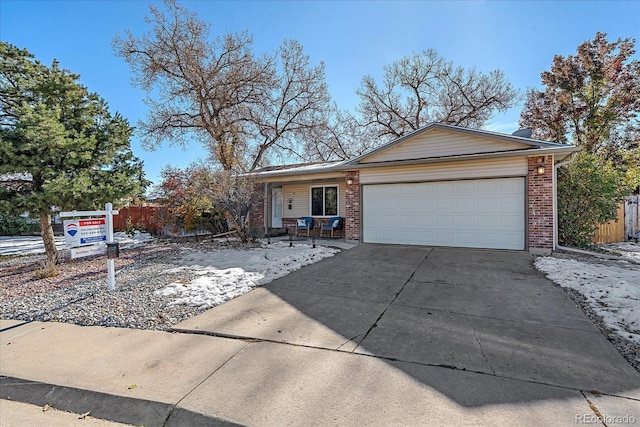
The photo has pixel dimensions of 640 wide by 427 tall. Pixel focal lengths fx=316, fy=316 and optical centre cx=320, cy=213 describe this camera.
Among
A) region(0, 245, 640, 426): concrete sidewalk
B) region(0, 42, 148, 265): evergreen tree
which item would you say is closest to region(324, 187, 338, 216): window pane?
region(0, 42, 148, 265): evergreen tree

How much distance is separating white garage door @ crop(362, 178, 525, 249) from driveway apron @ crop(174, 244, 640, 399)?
2306mm

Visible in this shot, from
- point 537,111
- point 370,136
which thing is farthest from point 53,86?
point 537,111

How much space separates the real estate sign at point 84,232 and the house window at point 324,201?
8.83 metres

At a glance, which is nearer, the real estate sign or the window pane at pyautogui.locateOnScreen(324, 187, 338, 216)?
the real estate sign

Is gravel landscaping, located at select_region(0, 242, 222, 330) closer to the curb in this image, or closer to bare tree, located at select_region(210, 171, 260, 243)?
the curb

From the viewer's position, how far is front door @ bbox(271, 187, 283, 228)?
14930 mm

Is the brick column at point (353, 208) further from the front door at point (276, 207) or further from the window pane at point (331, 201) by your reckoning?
the front door at point (276, 207)

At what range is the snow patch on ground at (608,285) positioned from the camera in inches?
150

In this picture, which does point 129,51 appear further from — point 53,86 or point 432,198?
point 432,198

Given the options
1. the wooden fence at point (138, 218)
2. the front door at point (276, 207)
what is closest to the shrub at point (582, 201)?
the front door at point (276, 207)

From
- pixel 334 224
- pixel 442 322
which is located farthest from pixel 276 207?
pixel 442 322

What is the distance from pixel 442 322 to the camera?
393 centimetres

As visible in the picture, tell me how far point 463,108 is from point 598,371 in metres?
23.5

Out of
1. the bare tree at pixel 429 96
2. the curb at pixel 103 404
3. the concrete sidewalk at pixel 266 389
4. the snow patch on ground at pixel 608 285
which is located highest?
the bare tree at pixel 429 96
